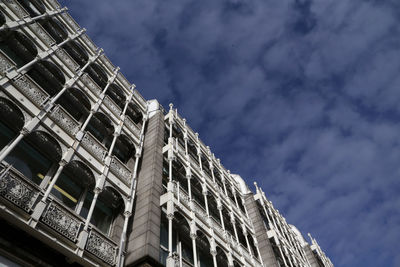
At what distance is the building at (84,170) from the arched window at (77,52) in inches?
5.9

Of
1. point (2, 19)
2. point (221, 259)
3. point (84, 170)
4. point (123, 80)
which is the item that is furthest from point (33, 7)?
point (221, 259)

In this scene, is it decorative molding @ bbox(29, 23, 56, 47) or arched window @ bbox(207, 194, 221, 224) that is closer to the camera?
decorative molding @ bbox(29, 23, 56, 47)

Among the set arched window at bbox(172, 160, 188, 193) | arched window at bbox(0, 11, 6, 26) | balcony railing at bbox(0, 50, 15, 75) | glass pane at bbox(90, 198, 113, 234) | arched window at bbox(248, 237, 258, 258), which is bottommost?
glass pane at bbox(90, 198, 113, 234)

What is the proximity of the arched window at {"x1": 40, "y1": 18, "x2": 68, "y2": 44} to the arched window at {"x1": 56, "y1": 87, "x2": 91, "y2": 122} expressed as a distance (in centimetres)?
449

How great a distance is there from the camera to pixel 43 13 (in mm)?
19844

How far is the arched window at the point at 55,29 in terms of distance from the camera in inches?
774

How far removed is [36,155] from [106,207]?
425 centimetres

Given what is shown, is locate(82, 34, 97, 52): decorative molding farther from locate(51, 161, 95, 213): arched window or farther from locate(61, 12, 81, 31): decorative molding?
locate(51, 161, 95, 213): arched window

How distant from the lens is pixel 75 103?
58.8 feet

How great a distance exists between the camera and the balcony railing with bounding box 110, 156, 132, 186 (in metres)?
16.5

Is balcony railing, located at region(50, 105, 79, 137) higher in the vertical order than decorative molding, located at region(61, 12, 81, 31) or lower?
lower

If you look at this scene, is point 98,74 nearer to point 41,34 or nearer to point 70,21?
point 70,21

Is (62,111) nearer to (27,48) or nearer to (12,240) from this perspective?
(27,48)

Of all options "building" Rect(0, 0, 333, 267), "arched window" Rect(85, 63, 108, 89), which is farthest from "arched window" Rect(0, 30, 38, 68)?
"arched window" Rect(85, 63, 108, 89)
